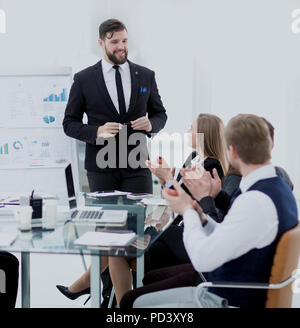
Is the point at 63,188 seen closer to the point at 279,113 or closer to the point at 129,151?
the point at 129,151

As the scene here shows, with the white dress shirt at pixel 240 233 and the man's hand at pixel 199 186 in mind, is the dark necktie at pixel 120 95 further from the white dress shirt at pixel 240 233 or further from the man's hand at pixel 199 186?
the white dress shirt at pixel 240 233

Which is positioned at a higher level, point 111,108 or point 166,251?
point 111,108

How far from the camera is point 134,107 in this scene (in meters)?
3.30

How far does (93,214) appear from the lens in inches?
92.4

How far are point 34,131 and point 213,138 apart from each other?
1566mm

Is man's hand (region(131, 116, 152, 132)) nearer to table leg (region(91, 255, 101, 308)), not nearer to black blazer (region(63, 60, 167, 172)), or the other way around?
black blazer (region(63, 60, 167, 172))

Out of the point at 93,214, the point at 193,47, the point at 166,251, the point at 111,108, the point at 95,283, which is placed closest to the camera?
the point at 95,283

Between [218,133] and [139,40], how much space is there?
2.74m

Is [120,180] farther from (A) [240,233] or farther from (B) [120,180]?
(A) [240,233]

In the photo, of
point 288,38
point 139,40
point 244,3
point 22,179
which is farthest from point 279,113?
point 22,179

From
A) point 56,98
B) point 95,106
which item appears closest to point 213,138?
point 95,106

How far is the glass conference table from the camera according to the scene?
5.78 feet

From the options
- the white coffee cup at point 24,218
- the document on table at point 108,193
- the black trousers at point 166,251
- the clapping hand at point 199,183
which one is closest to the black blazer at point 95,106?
the document on table at point 108,193

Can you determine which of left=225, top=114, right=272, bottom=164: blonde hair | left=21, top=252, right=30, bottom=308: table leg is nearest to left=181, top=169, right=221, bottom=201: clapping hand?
left=225, top=114, right=272, bottom=164: blonde hair
